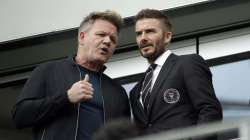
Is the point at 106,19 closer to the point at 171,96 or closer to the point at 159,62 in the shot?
the point at 159,62

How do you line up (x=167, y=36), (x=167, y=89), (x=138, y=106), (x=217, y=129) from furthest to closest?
(x=167, y=36), (x=138, y=106), (x=167, y=89), (x=217, y=129)

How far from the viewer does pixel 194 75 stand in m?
4.99

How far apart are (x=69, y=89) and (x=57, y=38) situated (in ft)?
8.74

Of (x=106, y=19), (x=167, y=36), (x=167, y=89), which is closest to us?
(x=167, y=89)

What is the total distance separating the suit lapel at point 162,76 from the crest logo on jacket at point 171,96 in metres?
0.05

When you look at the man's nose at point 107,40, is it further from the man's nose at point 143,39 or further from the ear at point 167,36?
the ear at point 167,36

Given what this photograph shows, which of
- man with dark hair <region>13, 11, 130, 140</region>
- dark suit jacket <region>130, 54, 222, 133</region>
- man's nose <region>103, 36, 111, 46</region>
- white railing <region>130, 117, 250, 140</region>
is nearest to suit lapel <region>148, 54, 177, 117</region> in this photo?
dark suit jacket <region>130, 54, 222, 133</region>

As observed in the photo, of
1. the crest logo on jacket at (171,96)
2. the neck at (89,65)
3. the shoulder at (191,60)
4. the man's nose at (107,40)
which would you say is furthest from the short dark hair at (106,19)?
the crest logo on jacket at (171,96)

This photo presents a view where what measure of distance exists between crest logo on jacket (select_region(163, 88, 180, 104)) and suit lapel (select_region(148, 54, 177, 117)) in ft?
0.18

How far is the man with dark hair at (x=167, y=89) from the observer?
4902 millimetres

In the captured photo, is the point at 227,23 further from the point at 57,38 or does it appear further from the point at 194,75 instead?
the point at 194,75

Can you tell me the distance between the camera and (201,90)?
492 cm

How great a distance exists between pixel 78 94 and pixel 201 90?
2.15 ft

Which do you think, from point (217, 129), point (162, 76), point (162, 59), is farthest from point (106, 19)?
point (217, 129)
